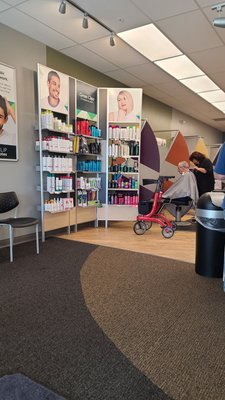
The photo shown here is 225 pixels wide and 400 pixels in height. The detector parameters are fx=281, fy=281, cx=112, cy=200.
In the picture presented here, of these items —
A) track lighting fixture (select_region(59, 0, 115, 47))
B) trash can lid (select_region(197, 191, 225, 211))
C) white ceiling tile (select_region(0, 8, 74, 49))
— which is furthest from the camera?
white ceiling tile (select_region(0, 8, 74, 49))

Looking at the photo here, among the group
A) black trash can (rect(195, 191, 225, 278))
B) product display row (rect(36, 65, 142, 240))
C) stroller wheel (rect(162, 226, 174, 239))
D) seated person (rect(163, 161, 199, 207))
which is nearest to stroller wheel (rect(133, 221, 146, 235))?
stroller wheel (rect(162, 226, 174, 239))

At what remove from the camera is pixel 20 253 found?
385cm

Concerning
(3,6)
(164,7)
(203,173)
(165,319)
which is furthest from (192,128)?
(165,319)

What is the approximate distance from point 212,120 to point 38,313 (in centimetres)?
1020

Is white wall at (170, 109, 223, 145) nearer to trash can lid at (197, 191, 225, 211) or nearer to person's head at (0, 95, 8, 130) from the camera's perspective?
person's head at (0, 95, 8, 130)

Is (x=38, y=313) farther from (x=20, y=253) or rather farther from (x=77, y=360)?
(x=20, y=253)

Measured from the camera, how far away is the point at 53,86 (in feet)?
14.9

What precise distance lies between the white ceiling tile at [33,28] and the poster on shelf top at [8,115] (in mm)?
588

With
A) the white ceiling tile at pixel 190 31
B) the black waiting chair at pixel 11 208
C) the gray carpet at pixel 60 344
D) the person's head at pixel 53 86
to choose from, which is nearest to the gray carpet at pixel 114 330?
the gray carpet at pixel 60 344

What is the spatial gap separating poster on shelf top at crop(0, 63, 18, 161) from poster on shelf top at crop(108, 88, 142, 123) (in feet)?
6.24

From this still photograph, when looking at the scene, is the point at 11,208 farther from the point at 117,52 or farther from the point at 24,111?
the point at 117,52

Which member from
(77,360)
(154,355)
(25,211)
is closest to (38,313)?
(77,360)

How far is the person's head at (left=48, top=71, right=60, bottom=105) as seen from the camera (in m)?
4.46

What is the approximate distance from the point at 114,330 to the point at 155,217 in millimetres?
3468
